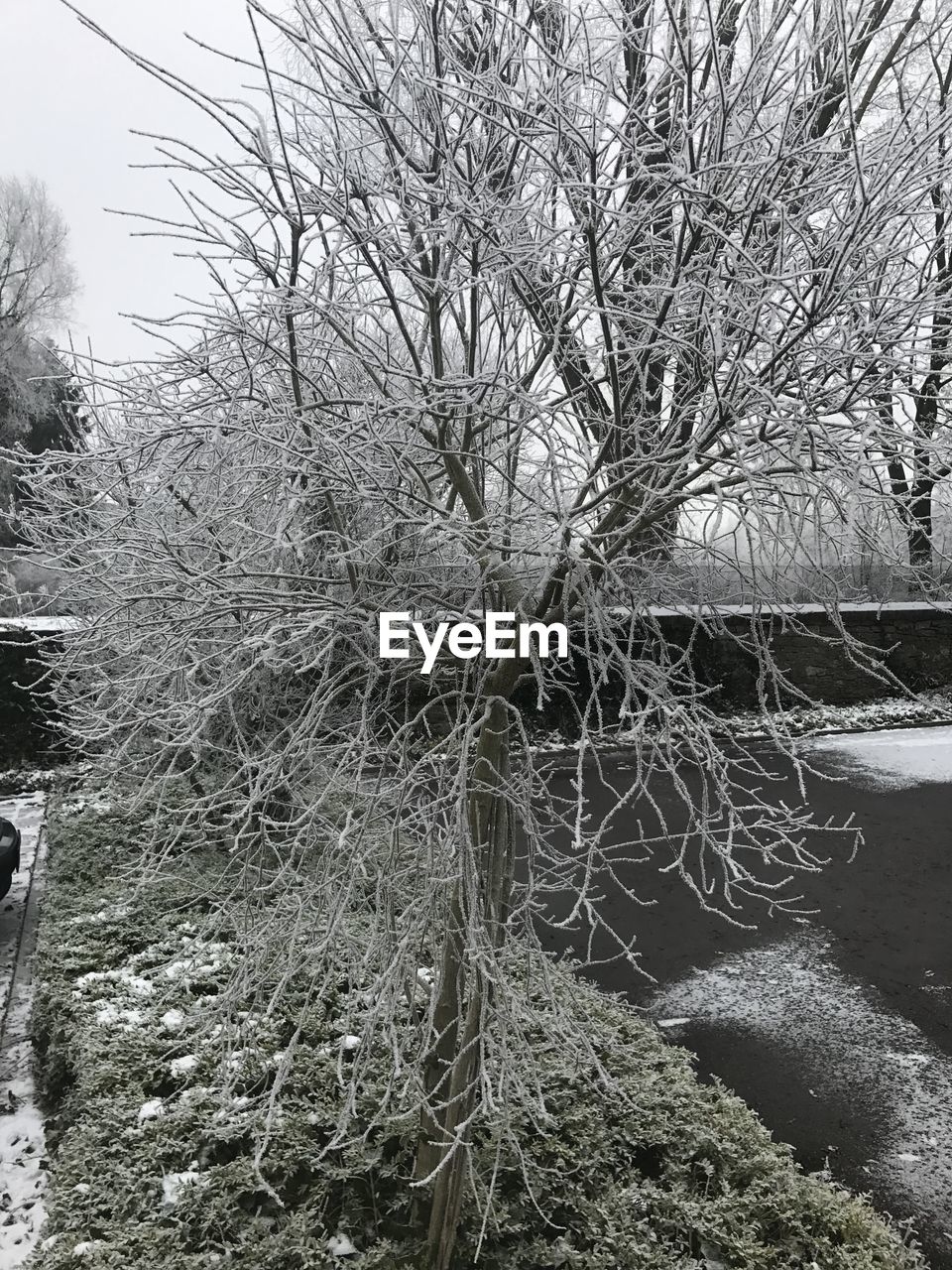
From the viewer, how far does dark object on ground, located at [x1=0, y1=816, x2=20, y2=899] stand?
7133mm

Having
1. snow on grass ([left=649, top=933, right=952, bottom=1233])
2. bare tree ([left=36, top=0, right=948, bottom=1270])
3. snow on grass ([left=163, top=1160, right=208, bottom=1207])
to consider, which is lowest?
snow on grass ([left=649, top=933, right=952, bottom=1233])

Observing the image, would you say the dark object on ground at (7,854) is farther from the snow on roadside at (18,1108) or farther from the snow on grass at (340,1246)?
the snow on grass at (340,1246)

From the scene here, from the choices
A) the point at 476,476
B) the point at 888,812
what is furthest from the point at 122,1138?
the point at 888,812

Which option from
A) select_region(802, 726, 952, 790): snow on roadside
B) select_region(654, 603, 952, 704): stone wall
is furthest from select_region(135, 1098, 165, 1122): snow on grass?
select_region(654, 603, 952, 704): stone wall

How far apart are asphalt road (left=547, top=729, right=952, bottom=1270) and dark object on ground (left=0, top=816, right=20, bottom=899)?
13.0 feet

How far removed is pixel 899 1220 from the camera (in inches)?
148

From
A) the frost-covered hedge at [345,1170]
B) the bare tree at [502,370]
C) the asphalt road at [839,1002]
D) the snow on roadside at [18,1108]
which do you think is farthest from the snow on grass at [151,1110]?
the asphalt road at [839,1002]

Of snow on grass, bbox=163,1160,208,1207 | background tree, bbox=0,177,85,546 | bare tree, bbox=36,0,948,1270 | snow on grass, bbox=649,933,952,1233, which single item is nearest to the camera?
bare tree, bbox=36,0,948,1270

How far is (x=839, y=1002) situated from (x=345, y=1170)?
3.21 metres

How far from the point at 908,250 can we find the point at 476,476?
1475mm

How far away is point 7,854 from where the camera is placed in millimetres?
7160

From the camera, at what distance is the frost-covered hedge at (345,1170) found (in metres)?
3.29

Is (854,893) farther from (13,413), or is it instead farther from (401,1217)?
(13,413)

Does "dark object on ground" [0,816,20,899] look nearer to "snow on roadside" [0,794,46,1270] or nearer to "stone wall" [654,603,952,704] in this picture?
"snow on roadside" [0,794,46,1270]
